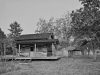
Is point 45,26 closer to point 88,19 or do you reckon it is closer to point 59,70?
point 88,19

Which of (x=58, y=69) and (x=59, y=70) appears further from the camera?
(x=58, y=69)

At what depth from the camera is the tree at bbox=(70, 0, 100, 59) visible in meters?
19.2

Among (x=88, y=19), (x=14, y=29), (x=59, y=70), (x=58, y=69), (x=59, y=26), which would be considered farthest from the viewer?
(x=14, y=29)

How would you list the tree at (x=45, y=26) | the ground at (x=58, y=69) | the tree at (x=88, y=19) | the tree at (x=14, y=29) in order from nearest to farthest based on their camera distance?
1. the ground at (x=58, y=69)
2. the tree at (x=88, y=19)
3. the tree at (x=45, y=26)
4. the tree at (x=14, y=29)

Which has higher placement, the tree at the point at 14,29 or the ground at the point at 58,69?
the tree at the point at 14,29

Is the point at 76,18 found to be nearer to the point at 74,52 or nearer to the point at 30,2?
the point at 30,2

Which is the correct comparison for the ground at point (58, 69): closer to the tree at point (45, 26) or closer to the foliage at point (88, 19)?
the foliage at point (88, 19)

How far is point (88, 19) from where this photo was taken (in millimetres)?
19531

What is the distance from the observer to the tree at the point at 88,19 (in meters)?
19.2

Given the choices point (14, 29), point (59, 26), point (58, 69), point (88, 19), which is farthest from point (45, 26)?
point (58, 69)

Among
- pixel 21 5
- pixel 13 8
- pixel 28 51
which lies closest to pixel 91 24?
pixel 28 51

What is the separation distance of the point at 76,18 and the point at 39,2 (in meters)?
9.01

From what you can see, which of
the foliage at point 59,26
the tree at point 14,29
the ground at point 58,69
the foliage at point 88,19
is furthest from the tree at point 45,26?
the ground at point 58,69

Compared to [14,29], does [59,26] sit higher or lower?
lower
